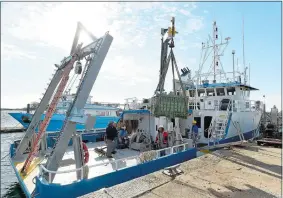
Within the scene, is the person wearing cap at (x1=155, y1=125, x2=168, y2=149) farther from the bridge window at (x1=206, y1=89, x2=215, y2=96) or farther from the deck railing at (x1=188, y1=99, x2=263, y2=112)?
the bridge window at (x1=206, y1=89, x2=215, y2=96)

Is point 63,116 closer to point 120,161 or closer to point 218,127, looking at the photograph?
point 120,161

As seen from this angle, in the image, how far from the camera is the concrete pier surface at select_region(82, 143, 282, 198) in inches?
197

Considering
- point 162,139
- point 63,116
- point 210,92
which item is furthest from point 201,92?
point 63,116

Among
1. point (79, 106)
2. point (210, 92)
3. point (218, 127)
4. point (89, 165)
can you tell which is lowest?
point (89, 165)

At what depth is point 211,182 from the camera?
5762 millimetres

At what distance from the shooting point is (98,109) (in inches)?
1093

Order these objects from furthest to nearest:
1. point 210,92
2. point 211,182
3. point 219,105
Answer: point 210,92
point 219,105
point 211,182

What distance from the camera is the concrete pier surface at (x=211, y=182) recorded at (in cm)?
500

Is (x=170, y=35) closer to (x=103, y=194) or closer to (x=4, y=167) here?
(x=103, y=194)

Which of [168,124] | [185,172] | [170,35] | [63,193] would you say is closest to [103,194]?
[63,193]

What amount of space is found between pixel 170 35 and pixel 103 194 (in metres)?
8.42

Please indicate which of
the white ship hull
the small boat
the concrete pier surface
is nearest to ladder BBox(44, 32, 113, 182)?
the small boat

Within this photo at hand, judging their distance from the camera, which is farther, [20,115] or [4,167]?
[20,115]

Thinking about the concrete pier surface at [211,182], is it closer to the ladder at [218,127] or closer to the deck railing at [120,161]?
the deck railing at [120,161]
